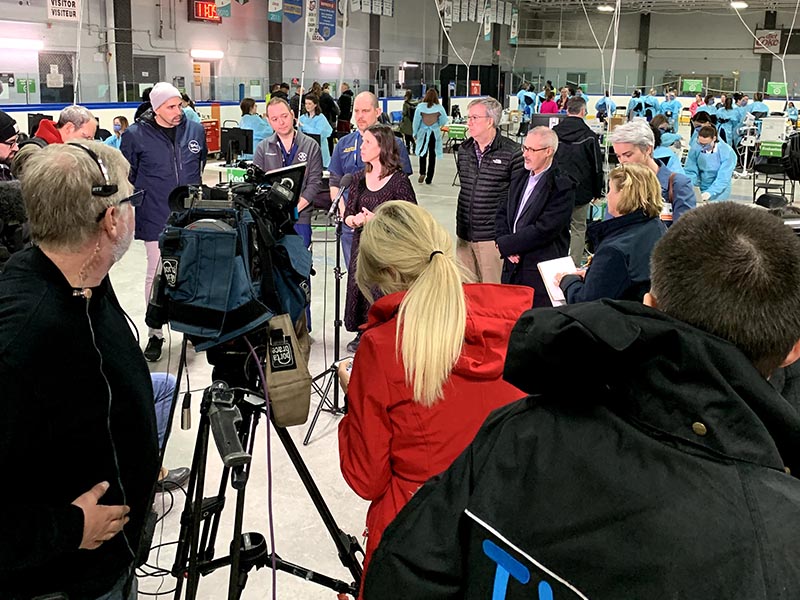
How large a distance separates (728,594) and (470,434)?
0.98 meters

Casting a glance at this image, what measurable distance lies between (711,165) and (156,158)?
459cm

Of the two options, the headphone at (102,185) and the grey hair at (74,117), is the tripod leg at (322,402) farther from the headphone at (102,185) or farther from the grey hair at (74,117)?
the grey hair at (74,117)

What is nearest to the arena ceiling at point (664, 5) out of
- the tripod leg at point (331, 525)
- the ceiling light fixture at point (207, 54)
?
the ceiling light fixture at point (207, 54)

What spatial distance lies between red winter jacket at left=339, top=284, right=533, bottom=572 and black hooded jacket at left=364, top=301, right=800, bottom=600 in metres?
0.80

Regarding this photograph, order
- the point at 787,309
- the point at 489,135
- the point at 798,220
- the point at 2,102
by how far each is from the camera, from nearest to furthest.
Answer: the point at 787,309 → the point at 798,220 → the point at 489,135 → the point at 2,102

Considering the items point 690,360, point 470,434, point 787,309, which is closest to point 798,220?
point 470,434

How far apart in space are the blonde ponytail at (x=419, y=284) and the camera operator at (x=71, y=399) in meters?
0.57

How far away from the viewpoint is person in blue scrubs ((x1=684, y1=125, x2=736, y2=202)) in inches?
254

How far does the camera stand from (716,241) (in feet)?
2.78

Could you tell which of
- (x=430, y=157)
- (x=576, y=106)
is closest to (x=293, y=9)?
(x=430, y=157)

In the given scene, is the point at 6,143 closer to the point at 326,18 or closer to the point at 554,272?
the point at 554,272

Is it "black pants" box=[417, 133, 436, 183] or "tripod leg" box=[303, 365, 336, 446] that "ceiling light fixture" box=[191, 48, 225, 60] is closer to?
"black pants" box=[417, 133, 436, 183]

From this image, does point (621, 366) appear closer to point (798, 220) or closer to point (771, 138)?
point (798, 220)

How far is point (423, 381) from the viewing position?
164 centimetres
